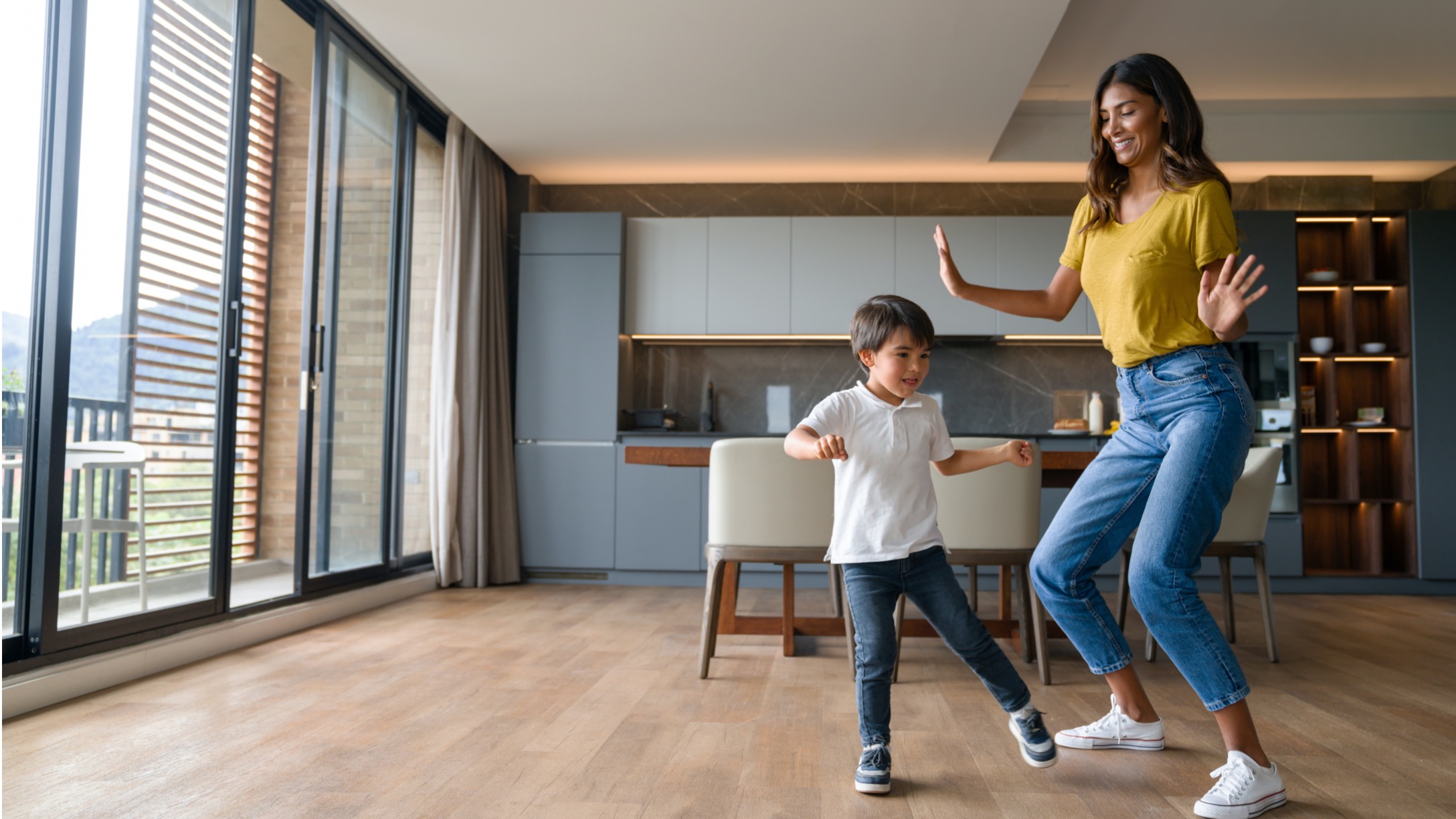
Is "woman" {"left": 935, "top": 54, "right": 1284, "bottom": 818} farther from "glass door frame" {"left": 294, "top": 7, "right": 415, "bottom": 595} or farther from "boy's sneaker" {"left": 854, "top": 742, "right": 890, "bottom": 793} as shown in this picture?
"glass door frame" {"left": 294, "top": 7, "right": 415, "bottom": 595}

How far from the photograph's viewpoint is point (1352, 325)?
195 inches

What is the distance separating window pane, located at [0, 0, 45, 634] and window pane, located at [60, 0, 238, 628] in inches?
5.2

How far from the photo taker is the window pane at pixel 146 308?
2.54 m

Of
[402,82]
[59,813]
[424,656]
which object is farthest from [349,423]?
[59,813]

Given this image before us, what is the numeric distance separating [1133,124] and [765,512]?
142 cm

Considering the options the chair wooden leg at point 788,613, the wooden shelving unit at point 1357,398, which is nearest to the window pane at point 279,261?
the chair wooden leg at point 788,613

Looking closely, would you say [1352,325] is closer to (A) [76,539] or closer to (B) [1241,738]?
(B) [1241,738]

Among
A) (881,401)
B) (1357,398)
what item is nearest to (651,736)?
(881,401)

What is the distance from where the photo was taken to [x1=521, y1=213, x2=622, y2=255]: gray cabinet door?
5.04m

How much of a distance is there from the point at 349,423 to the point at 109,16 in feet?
5.74

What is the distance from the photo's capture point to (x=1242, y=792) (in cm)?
157

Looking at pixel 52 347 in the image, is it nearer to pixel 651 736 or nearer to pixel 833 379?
pixel 651 736

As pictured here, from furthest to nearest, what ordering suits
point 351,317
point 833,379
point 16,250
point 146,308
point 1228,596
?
point 833,379 → point 351,317 → point 1228,596 → point 146,308 → point 16,250

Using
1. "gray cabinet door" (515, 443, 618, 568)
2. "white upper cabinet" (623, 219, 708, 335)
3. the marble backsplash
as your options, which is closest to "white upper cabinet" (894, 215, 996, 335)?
the marble backsplash
